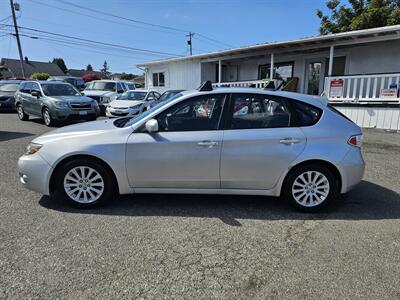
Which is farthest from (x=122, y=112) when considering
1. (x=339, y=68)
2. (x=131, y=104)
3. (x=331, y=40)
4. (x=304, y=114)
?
(x=339, y=68)

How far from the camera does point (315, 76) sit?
555 inches

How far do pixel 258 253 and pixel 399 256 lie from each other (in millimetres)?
1393

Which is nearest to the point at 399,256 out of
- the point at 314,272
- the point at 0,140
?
the point at 314,272

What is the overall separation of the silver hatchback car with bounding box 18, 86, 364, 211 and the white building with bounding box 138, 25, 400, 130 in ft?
15.2

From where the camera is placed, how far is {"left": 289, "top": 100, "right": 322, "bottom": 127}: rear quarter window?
12.3 feet

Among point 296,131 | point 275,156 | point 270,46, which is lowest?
point 275,156

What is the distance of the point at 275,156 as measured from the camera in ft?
12.0

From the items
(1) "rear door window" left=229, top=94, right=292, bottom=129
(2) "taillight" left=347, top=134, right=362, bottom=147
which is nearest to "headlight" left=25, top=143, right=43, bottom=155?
(1) "rear door window" left=229, top=94, right=292, bottom=129

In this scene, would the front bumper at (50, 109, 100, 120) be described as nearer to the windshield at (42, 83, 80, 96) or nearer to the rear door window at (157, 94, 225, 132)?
the windshield at (42, 83, 80, 96)

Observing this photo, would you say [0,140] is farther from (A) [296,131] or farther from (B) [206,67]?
(B) [206,67]

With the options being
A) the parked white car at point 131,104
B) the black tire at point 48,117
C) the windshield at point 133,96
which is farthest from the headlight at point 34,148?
the windshield at point 133,96

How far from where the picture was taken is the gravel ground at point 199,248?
7.82 feet

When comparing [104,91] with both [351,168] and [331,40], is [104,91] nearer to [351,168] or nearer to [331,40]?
[331,40]

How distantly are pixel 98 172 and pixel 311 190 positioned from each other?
281 centimetres
